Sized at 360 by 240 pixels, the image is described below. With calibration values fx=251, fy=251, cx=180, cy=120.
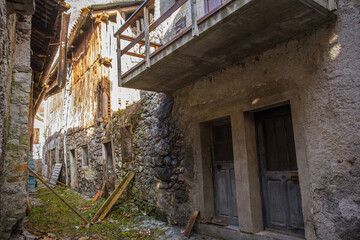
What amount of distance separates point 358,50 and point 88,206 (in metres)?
7.59

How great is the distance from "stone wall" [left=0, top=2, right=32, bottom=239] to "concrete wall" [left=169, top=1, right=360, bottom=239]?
11.6 ft

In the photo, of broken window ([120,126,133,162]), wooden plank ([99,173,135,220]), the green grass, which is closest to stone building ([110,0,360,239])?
the green grass

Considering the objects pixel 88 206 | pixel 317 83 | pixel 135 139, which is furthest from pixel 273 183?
pixel 88 206

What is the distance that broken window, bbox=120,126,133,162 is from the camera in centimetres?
720

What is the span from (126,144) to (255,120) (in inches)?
165

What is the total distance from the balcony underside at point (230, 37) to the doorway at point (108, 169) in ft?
14.2

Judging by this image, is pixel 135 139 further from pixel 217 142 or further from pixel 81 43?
pixel 81 43

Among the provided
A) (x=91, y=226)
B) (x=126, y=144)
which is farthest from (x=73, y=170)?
(x=91, y=226)

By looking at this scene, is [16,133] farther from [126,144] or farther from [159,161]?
[126,144]

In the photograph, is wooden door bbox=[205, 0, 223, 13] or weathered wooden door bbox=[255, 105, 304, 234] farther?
wooden door bbox=[205, 0, 223, 13]

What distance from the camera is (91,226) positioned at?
557 cm

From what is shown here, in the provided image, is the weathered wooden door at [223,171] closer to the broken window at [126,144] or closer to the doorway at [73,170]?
the broken window at [126,144]

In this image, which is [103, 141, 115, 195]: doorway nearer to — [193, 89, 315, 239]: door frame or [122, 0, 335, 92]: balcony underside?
[193, 89, 315, 239]: door frame

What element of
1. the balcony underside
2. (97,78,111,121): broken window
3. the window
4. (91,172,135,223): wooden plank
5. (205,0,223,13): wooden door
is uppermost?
(205,0,223,13): wooden door
